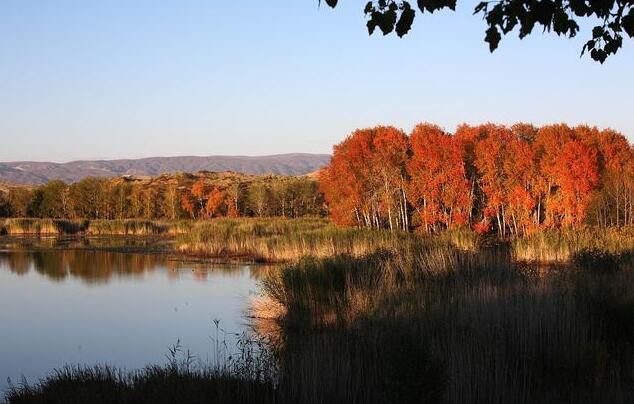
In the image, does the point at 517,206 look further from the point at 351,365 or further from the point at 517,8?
the point at 517,8

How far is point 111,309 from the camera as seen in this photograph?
19328 millimetres

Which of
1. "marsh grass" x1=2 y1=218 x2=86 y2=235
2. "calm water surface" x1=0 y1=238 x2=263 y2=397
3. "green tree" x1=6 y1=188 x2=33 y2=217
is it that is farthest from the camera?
"green tree" x1=6 y1=188 x2=33 y2=217

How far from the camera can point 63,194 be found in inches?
2530

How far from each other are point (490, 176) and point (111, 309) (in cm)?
2317

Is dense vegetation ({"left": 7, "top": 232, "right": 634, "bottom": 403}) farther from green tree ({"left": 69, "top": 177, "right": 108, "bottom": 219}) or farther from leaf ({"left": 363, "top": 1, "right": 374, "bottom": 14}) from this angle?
green tree ({"left": 69, "top": 177, "right": 108, "bottom": 219})

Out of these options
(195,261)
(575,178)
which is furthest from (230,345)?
(575,178)

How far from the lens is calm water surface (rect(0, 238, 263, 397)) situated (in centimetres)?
1370

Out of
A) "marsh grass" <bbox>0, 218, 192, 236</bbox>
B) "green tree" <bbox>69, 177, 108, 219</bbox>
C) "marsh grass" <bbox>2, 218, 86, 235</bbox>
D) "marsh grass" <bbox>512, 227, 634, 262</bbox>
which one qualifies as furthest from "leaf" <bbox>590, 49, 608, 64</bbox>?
"green tree" <bbox>69, 177, 108, 219</bbox>

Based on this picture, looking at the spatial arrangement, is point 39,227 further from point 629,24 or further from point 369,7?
point 629,24

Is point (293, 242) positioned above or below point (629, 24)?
below

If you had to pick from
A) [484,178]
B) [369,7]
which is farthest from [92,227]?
[369,7]

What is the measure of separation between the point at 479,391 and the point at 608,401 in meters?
1.29

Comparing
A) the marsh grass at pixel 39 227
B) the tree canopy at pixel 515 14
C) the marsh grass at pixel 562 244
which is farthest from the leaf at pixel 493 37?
the marsh grass at pixel 39 227

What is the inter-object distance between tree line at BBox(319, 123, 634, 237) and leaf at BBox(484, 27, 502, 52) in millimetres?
29617
